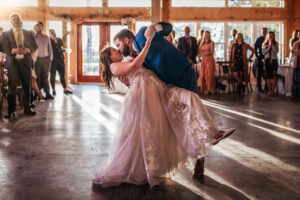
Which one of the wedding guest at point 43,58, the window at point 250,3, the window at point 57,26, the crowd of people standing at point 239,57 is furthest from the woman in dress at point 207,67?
the window at point 57,26

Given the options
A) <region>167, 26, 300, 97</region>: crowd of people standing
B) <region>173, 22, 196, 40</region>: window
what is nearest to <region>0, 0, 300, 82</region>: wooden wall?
<region>173, 22, 196, 40</region>: window

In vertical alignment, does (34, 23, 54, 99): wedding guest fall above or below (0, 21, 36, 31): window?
below

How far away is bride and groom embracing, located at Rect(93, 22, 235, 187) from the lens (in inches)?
111

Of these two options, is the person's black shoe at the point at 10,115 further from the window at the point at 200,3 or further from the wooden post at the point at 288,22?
the wooden post at the point at 288,22

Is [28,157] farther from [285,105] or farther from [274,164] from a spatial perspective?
[285,105]

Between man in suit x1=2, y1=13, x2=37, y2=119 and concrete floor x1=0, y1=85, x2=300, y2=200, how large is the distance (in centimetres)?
49

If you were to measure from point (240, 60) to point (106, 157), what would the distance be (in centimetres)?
742

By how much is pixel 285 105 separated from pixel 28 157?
5.53 m

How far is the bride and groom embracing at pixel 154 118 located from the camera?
2.82 metres

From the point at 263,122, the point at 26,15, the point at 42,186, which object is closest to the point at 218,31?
the point at 26,15

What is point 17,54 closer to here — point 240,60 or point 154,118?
point 154,118

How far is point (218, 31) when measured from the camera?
14.6 m

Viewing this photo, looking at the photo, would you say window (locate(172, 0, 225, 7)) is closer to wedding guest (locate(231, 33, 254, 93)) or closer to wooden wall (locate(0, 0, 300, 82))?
wooden wall (locate(0, 0, 300, 82))

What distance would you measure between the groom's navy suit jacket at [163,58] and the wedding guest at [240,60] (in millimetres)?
7642
